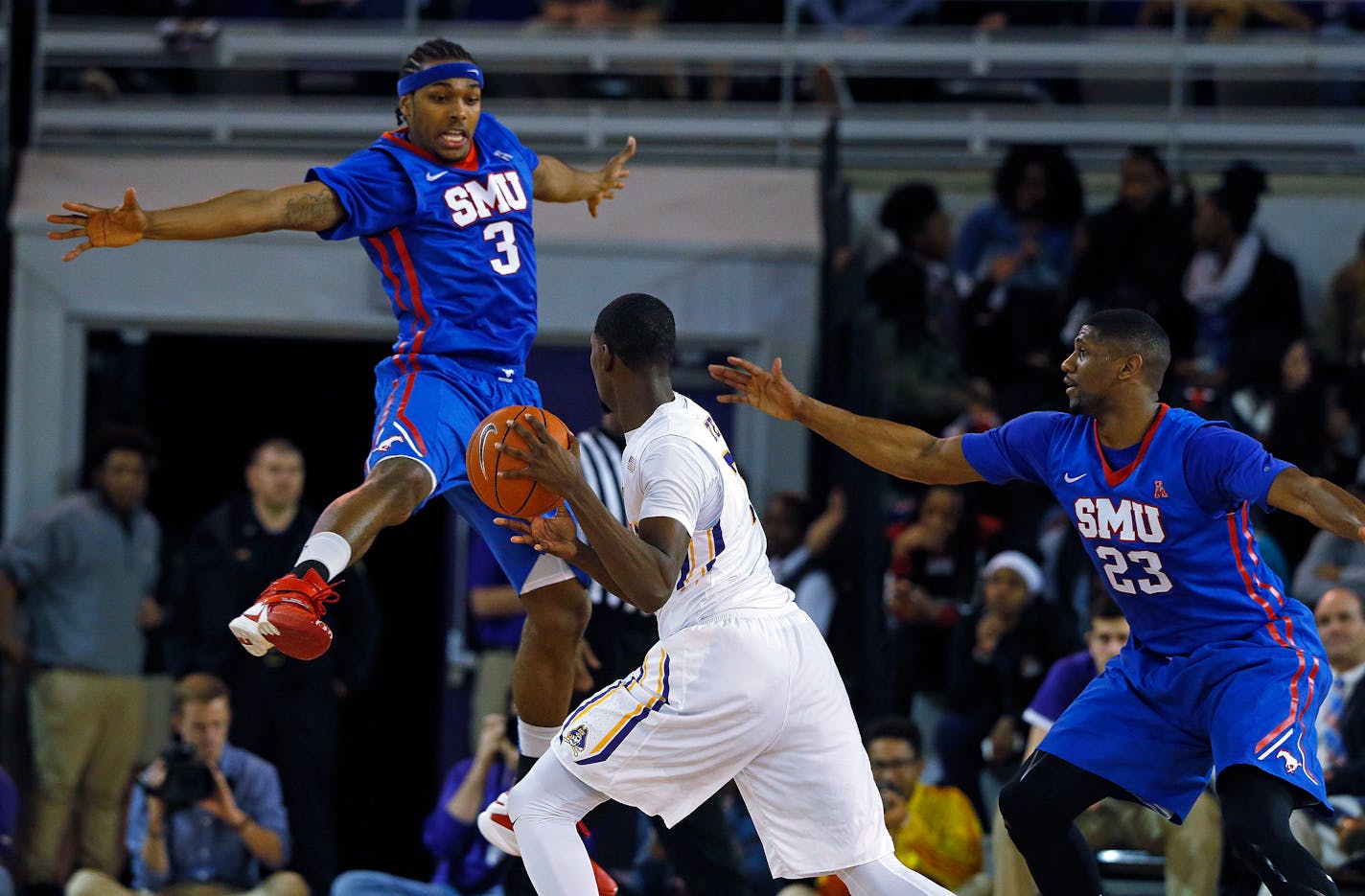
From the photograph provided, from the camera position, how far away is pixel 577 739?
4.68m

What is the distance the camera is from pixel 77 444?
10.6m

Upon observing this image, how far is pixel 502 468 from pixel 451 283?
98 cm

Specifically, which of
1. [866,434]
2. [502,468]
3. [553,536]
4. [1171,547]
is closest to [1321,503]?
[1171,547]

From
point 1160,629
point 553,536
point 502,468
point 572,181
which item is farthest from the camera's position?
point 572,181

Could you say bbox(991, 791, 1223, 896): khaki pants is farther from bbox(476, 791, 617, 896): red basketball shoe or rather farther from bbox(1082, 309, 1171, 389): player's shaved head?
bbox(1082, 309, 1171, 389): player's shaved head

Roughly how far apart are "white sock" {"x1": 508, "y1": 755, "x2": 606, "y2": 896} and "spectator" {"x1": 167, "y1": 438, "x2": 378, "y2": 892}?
13.0 feet

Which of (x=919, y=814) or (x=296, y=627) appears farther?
(x=919, y=814)

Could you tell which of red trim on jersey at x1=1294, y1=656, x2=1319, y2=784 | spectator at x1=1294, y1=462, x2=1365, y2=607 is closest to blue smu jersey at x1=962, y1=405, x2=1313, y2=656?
red trim on jersey at x1=1294, y1=656, x2=1319, y2=784

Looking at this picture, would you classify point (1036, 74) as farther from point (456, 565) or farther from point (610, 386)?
point (610, 386)

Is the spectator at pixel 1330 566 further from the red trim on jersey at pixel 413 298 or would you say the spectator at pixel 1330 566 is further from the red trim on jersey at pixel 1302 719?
the red trim on jersey at pixel 413 298

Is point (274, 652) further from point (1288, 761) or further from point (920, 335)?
point (1288, 761)

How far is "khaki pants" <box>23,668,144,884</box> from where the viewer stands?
898cm

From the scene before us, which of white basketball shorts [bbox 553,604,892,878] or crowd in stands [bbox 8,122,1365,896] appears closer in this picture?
white basketball shorts [bbox 553,604,892,878]

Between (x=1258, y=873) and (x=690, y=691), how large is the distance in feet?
5.34
